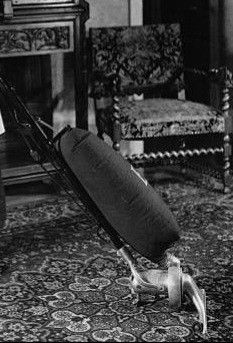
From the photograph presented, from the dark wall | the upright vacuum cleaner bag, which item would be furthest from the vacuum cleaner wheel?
the dark wall

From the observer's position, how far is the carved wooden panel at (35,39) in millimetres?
4445

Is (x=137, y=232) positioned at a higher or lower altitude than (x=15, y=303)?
higher

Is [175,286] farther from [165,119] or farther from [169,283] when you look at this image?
[165,119]

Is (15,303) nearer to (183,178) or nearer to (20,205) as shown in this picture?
(20,205)

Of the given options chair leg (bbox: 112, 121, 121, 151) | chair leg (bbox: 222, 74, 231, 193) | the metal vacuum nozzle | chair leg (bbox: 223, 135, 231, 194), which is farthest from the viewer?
chair leg (bbox: 223, 135, 231, 194)

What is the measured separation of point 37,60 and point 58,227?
1478 mm

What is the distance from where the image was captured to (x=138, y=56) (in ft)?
16.5

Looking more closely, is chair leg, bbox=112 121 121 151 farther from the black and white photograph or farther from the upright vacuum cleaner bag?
the upright vacuum cleaner bag

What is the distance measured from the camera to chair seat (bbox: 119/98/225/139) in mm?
→ 4582

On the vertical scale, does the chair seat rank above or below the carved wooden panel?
below

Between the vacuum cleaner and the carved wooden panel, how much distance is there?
147cm

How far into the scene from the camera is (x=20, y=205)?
469 cm

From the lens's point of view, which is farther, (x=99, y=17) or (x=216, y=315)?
(x=99, y=17)

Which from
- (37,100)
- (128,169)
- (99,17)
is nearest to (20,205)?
(37,100)
